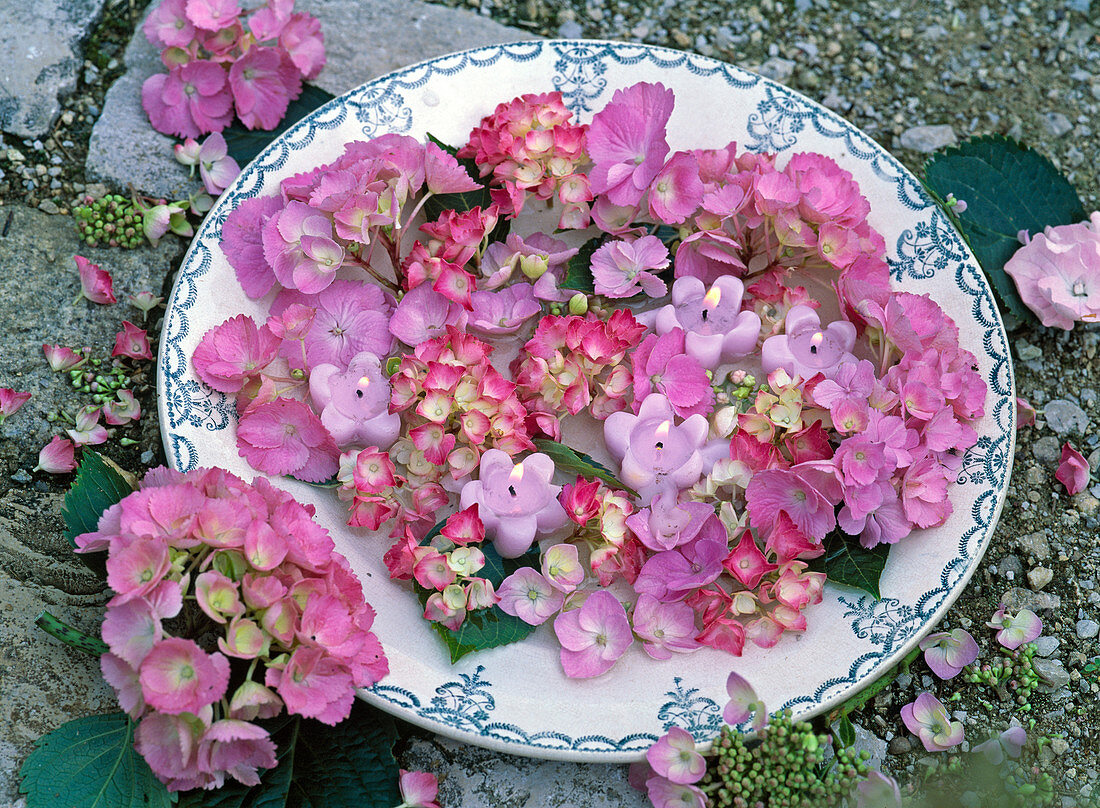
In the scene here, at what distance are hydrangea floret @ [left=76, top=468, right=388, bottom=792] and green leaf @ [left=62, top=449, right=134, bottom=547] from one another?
0.20 meters

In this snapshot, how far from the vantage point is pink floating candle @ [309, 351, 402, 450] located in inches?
59.1

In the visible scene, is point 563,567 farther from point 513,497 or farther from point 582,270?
point 582,270

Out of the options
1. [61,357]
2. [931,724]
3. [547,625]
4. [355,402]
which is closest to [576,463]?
[547,625]

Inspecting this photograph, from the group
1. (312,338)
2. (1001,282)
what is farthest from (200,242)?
(1001,282)

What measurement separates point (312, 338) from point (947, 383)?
99 cm

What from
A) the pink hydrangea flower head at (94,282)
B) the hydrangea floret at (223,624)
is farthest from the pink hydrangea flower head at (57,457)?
the hydrangea floret at (223,624)

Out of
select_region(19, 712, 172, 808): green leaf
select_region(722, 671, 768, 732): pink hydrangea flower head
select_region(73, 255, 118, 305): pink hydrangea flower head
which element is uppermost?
select_region(73, 255, 118, 305): pink hydrangea flower head

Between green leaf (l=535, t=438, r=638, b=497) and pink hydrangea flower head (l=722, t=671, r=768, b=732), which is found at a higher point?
green leaf (l=535, t=438, r=638, b=497)

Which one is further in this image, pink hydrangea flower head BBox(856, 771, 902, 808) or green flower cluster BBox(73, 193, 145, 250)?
green flower cluster BBox(73, 193, 145, 250)

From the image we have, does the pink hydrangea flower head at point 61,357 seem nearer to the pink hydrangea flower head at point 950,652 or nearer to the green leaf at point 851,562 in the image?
the green leaf at point 851,562

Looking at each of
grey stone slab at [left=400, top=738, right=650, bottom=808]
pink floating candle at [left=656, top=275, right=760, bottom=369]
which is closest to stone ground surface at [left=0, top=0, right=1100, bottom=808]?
grey stone slab at [left=400, top=738, right=650, bottom=808]

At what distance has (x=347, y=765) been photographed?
4.68 ft

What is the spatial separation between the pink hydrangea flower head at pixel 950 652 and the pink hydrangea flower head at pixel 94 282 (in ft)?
5.17

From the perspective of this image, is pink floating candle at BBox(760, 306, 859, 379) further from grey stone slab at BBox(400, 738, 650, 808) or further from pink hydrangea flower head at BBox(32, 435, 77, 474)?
pink hydrangea flower head at BBox(32, 435, 77, 474)
